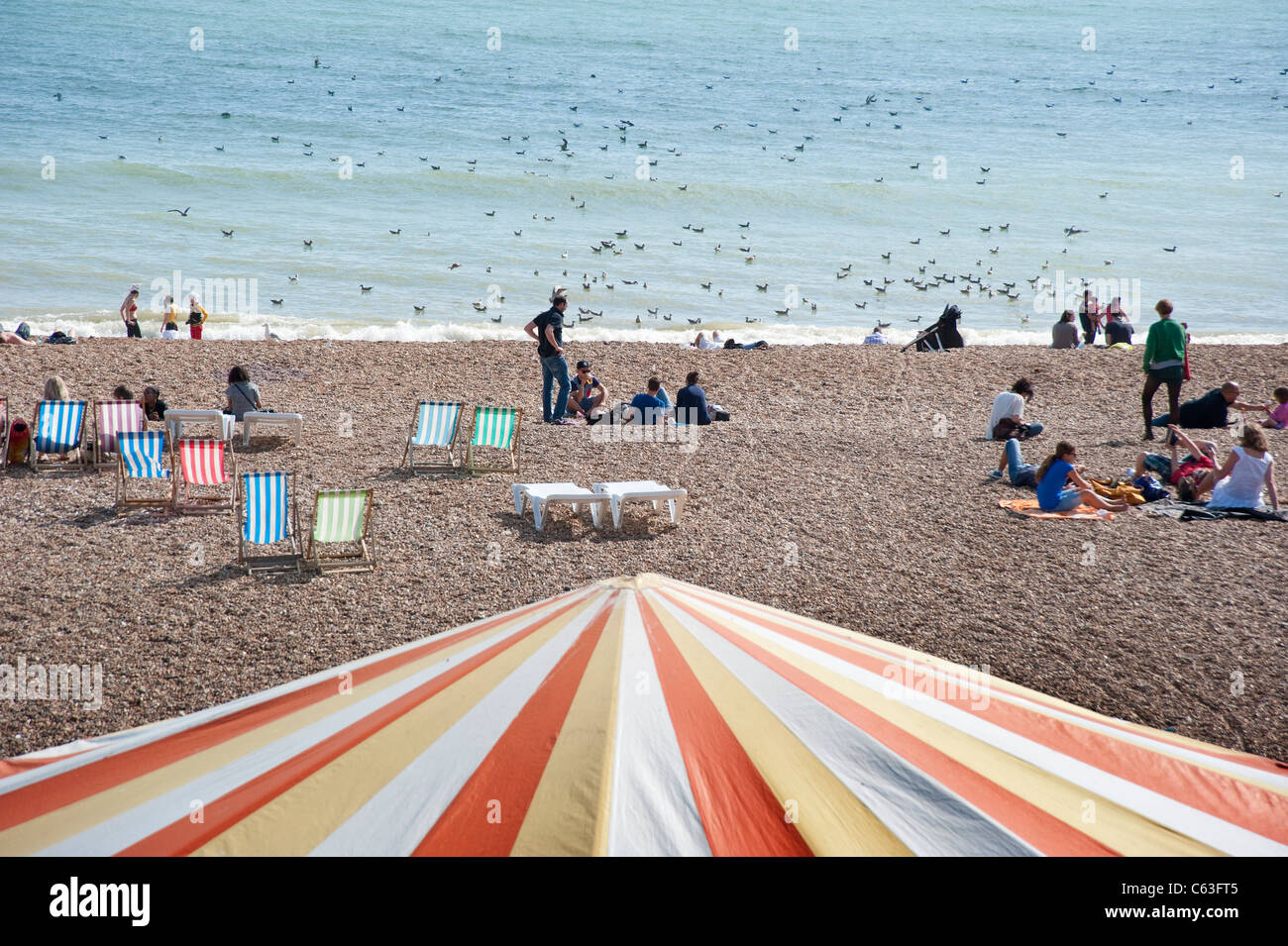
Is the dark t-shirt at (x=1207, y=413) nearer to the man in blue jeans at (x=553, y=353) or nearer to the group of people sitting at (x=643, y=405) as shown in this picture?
the group of people sitting at (x=643, y=405)

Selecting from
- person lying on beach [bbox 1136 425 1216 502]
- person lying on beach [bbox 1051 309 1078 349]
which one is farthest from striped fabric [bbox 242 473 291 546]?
person lying on beach [bbox 1051 309 1078 349]

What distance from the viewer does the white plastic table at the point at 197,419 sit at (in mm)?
10250

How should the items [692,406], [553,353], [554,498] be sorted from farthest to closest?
1. [692,406]
2. [553,353]
3. [554,498]

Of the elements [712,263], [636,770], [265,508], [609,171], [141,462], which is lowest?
[636,770]

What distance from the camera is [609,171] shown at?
40688mm

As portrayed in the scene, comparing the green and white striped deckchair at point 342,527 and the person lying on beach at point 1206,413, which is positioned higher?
the person lying on beach at point 1206,413

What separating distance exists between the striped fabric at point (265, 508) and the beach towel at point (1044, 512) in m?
5.86

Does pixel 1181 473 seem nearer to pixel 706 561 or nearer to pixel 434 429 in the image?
pixel 706 561

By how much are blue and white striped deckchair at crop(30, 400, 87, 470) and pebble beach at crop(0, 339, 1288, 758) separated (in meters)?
0.24

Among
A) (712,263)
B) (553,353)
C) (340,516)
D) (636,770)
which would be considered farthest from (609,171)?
(636,770)

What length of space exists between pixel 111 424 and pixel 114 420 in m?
0.05

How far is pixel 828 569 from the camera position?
→ 7.63m

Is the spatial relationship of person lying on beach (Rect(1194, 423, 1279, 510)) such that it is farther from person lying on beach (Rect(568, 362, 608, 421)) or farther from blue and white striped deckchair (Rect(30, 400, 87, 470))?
blue and white striped deckchair (Rect(30, 400, 87, 470))

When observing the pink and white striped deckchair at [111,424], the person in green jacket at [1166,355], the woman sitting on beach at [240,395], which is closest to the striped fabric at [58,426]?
the pink and white striped deckchair at [111,424]
